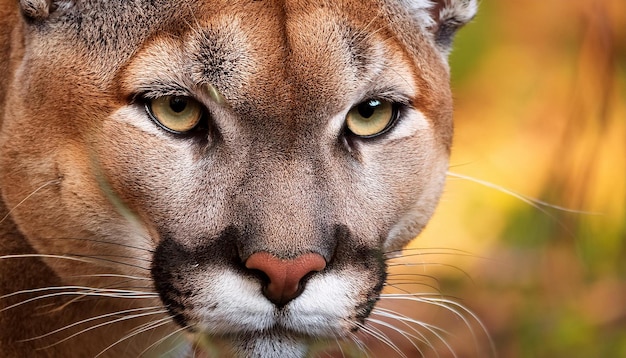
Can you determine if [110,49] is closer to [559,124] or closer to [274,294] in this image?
[274,294]

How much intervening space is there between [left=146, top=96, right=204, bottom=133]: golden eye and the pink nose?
1.56 feet

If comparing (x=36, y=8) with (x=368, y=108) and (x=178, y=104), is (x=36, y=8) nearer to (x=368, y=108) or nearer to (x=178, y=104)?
(x=178, y=104)

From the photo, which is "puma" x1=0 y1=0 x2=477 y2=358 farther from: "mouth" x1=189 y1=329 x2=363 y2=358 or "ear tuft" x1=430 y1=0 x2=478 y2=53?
"ear tuft" x1=430 y1=0 x2=478 y2=53

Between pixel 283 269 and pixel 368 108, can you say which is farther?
pixel 368 108

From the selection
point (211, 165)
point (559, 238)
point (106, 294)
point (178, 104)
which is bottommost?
point (106, 294)

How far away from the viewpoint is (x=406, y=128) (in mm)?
3004

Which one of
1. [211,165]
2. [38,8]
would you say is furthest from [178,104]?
[38,8]

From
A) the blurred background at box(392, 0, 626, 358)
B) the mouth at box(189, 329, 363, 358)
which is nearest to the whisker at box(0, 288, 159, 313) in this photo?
the mouth at box(189, 329, 363, 358)

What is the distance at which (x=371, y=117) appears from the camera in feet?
9.54

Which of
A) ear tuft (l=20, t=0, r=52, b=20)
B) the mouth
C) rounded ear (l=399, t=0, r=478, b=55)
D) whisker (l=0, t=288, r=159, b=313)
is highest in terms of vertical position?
rounded ear (l=399, t=0, r=478, b=55)

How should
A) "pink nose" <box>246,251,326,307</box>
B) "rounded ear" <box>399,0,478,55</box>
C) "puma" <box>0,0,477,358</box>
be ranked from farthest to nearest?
"rounded ear" <box>399,0,478,55</box>, "puma" <box>0,0,477,358</box>, "pink nose" <box>246,251,326,307</box>

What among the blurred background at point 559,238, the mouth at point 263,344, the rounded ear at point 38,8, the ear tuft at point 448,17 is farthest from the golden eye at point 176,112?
the ear tuft at point 448,17

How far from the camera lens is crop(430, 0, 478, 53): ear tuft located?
338 cm

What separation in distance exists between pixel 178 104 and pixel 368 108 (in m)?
0.57
